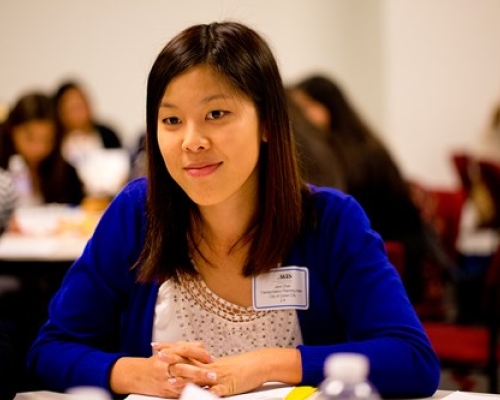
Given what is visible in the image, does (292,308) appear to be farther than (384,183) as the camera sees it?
No

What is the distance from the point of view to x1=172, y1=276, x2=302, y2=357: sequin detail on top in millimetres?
1703

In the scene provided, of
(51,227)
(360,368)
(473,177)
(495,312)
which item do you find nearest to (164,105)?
(360,368)

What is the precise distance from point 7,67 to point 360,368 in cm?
816

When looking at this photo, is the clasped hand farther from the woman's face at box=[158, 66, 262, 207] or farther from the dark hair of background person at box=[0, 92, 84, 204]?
the dark hair of background person at box=[0, 92, 84, 204]

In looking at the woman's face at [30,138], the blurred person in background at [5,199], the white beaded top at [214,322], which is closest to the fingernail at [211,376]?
the white beaded top at [214,322]

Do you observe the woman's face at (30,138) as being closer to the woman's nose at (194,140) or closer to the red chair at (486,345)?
the red chair at (486,345)

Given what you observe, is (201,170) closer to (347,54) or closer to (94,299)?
(94,299)

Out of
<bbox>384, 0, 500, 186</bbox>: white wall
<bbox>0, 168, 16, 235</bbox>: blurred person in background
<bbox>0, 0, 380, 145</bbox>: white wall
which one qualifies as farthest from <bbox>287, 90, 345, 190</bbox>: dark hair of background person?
<bbox>0, 0, 380, 145</bbox>: white wall

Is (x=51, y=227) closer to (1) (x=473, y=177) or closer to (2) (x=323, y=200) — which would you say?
(2) (x=323, y=200)

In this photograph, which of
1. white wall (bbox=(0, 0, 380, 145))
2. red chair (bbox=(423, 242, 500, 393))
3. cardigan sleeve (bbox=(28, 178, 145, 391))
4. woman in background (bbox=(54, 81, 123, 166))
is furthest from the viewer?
white wall (bbox=(0, 0, 380, 145))

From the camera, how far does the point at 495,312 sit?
2.76m

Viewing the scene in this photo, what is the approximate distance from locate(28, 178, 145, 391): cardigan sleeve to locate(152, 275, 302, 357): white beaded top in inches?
4.0

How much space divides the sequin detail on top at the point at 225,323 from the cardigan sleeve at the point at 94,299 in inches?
Result: 5.2

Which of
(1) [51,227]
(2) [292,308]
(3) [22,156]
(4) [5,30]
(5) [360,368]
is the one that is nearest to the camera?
(5) [360,368]
